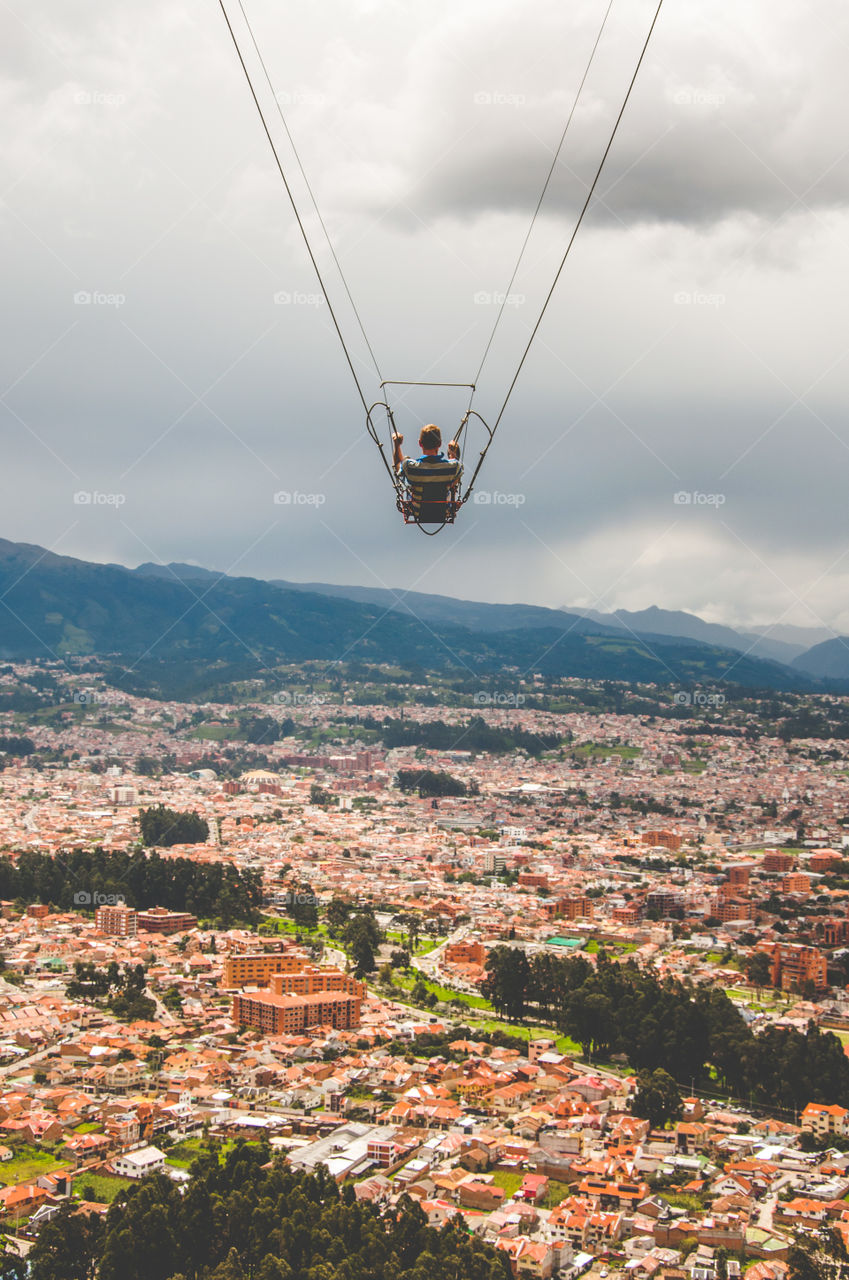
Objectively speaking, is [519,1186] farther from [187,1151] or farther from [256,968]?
[256,968]

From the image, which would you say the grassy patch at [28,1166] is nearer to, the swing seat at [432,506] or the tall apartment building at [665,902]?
the swing seat at [432,506]

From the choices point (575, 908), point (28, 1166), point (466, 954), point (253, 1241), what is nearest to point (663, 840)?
point (575, 908)

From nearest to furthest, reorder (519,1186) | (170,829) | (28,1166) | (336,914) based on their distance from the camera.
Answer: (519,1186)
(28,1166)
(336,914)
(170,829)

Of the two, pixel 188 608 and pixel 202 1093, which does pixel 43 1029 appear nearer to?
pixel 202 1093

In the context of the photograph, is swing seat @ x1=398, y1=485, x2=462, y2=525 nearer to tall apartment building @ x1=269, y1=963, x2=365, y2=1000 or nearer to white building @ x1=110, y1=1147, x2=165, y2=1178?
white building @ x1=110, y1=1147, x2=165, y2=1178

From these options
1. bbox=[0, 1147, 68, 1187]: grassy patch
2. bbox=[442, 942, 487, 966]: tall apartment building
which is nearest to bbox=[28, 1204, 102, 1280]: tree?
bbox=[0, 1147, 68, 1187]: grassy patch

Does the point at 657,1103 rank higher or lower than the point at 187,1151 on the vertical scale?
higher
